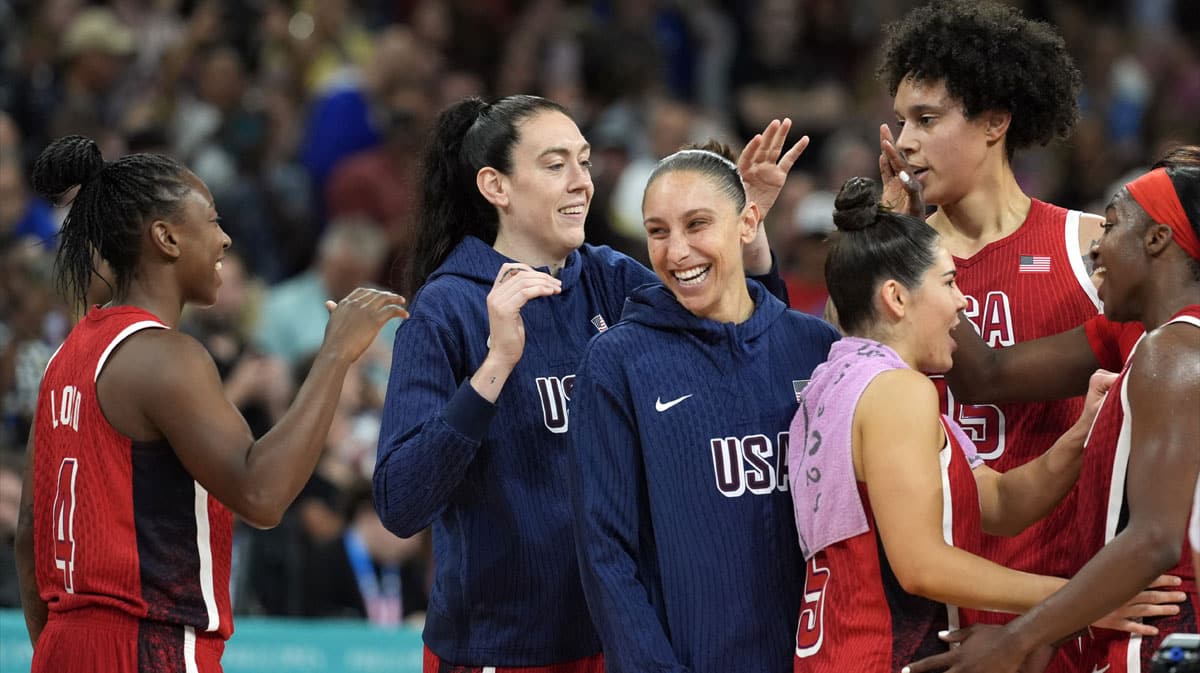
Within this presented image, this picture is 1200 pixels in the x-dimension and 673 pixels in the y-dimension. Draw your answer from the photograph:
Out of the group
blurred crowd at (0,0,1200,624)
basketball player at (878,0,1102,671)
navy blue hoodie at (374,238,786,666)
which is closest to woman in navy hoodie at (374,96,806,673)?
navy blue hoodie at (374,238,786,666)

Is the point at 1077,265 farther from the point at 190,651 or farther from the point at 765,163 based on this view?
the point at 190,651

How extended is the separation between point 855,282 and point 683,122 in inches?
259

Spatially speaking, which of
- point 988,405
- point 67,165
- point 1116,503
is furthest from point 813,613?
point 67,165

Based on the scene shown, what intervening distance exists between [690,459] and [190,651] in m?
1.30

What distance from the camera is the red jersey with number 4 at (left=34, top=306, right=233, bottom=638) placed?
12.8ft

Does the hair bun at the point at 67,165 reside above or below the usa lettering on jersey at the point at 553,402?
above

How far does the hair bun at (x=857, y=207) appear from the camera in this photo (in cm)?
388

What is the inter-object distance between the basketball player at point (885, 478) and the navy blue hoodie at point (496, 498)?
Result: 76 cm

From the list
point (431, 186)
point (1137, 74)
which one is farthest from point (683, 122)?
point (431, 186)

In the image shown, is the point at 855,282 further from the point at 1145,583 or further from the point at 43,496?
the point at 43,496

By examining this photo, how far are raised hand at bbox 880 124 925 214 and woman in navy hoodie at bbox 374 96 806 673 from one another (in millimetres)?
299

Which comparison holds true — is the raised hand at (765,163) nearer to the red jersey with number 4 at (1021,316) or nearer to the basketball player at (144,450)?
the red jersey with number 4 at (1021,316)

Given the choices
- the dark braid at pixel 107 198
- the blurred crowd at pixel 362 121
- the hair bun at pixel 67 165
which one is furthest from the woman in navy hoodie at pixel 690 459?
the blurred crowd at pixel 362 121

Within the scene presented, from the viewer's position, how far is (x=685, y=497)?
387 centimetres
